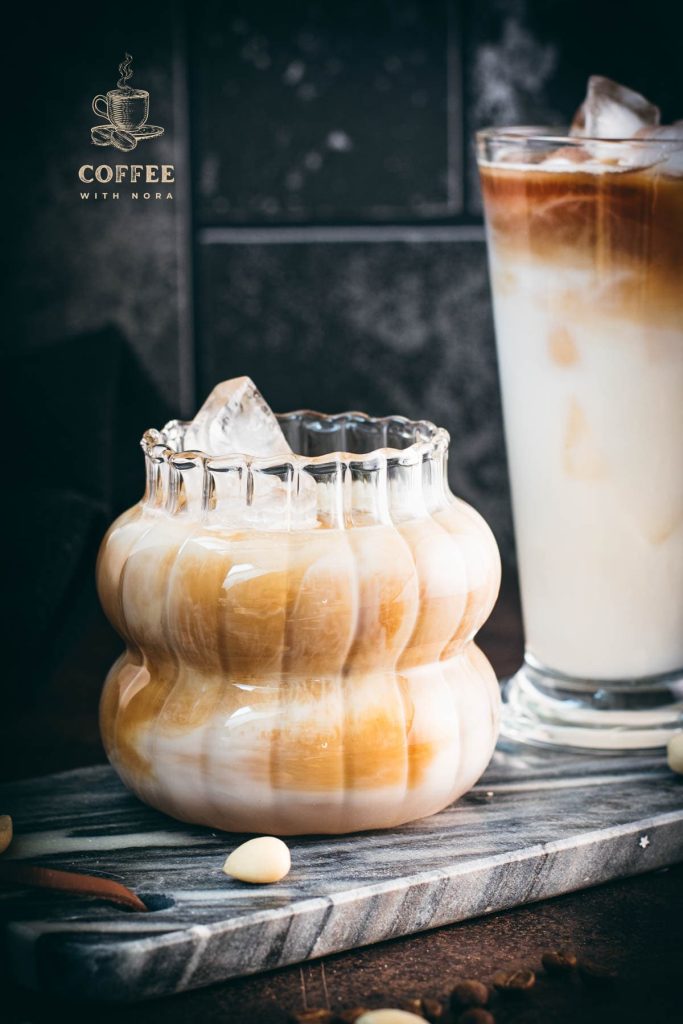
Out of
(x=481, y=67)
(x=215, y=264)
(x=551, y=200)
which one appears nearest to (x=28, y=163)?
(x=215, y=264)

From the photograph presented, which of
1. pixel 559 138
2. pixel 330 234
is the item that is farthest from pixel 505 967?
pixel 330 234

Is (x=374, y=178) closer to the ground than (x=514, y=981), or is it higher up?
higher up

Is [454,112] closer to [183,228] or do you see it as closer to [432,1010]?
[183,228]

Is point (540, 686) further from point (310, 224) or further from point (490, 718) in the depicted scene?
point (310, 224)

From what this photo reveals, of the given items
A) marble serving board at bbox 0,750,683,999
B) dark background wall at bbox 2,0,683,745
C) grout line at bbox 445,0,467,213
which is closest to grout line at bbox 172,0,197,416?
dark background wall at bbox 2,0,683,745

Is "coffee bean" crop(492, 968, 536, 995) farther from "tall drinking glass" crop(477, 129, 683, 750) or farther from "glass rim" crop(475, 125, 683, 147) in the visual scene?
"glass rim" crop(475, 125, 683, 147)

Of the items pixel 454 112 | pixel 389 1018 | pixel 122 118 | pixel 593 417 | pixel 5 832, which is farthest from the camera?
pixel 454 112

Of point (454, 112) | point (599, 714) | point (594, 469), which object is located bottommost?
point (599, 714)
